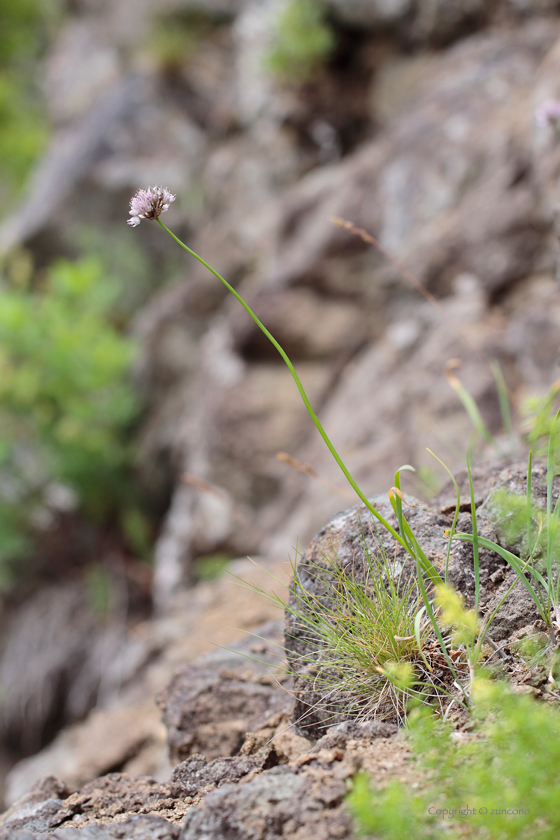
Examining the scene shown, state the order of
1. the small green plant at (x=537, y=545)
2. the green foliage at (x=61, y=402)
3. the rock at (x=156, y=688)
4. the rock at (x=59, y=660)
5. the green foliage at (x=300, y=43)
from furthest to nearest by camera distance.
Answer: the green foliage at (x=300, y=43)
the green foliage at (x=61, y=402)
the rock at (x=59, y=660)
the rock at (x=156, y=688)
the small green plant at (x=537, y=545)

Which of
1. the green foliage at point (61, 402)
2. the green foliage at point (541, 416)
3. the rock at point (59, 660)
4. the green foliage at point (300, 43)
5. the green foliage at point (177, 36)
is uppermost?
the green foliage at point (177, 36)

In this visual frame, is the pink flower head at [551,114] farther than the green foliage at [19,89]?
No

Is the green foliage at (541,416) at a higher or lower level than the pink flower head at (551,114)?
lower

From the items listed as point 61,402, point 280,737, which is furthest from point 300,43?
point 280,737

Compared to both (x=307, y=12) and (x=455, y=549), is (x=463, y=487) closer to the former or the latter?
(x=455, y=549)

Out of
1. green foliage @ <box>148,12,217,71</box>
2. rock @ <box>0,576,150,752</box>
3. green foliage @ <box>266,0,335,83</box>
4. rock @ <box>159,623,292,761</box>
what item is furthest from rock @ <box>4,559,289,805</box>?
green foliage @ <box>148,12,217,71</box>

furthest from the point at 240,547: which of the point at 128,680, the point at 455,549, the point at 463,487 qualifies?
the point at 455,549

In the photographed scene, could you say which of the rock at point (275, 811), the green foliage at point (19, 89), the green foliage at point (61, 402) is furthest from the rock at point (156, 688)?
the green foliage at point (19, 89)

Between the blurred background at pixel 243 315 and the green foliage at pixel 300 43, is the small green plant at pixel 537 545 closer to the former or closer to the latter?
the blurred background at pixel 243 315
